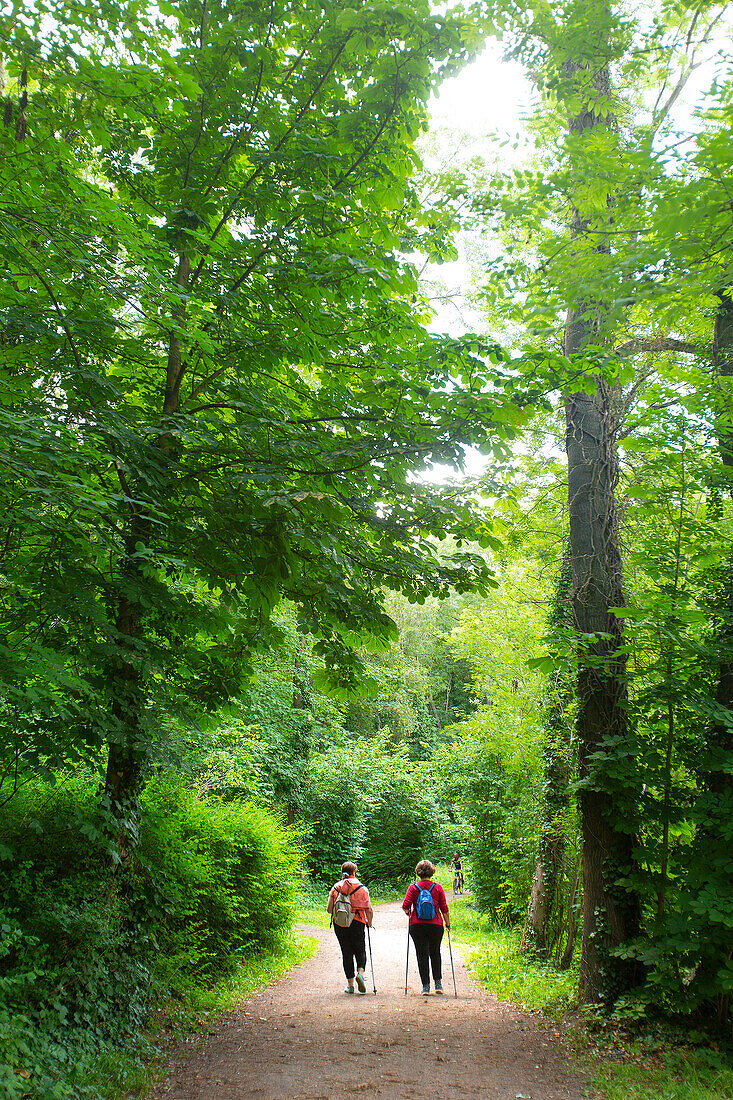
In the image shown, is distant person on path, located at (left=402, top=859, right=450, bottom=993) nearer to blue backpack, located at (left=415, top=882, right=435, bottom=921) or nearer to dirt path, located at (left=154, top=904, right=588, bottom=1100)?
blue backpack, located at (left=415, top=882, right=435, bottom=921)

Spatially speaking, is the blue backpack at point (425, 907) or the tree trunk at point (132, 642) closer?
the tree trunk at point (132, 642)

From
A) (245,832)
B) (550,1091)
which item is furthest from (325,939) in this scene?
(550,1091)

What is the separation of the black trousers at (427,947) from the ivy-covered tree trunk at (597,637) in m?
1.91

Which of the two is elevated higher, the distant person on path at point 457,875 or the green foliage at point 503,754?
the green foliage at point 503,754

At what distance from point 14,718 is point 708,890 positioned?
Result: 16.3 feet

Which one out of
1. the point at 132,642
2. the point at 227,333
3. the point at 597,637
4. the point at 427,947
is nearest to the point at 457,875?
the point at 427,947

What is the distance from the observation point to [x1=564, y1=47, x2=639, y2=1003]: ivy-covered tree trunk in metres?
5.72

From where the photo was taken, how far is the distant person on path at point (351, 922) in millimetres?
7461

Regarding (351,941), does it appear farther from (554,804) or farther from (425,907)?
(554,804)

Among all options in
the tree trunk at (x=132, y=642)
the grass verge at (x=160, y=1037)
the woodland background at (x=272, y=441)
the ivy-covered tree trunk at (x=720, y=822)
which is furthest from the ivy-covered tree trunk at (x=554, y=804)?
the tree trunk at (x=132, y=642)

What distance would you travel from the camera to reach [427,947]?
755cm

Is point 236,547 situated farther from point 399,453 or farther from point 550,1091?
point 550,1091

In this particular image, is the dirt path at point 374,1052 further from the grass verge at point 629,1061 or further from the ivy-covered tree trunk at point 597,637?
the ivy-covered tree trunk at point 597,637

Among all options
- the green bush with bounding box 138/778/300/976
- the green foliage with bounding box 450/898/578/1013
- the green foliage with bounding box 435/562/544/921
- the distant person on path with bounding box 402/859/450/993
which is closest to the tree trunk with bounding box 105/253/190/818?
the green bush with bounding box 138/778/300/976
